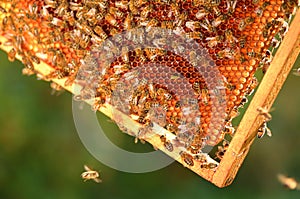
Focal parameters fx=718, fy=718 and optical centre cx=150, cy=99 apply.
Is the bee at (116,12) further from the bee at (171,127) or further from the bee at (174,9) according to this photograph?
the bee at (171,127)

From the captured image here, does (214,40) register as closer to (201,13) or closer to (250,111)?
(201,13)

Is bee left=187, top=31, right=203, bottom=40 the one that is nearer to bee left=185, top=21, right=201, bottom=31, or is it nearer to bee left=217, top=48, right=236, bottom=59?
bee left=185, top=21, right=201, bottom=31

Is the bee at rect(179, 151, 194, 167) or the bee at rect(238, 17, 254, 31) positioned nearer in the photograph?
the bee at rect(238, 17, 254, 31)

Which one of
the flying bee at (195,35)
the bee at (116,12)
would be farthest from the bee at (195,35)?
the bee at (116,12)

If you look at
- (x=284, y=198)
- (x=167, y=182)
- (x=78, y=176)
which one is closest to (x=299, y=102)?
(x=284, y=198)

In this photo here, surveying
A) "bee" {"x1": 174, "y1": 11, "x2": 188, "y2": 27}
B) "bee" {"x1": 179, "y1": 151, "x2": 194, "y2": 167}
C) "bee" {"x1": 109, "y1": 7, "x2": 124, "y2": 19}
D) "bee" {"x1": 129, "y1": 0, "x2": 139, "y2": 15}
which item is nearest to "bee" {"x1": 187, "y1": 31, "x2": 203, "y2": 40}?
"bee" {"x1": 174, "y1": 11, "x2": 188, "y2": 27}
